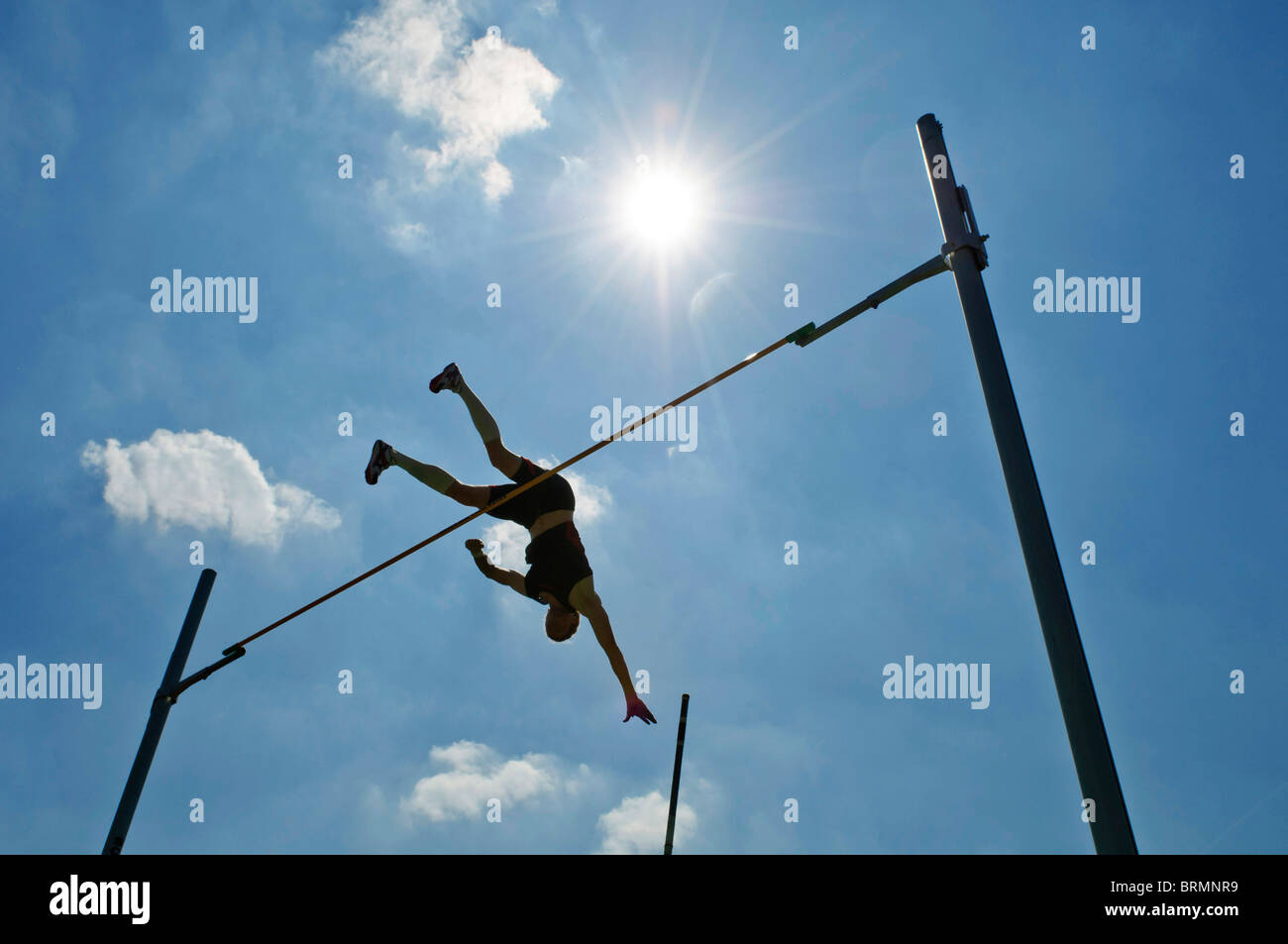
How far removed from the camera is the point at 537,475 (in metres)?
8.31

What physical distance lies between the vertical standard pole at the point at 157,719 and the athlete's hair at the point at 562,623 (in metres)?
3.99

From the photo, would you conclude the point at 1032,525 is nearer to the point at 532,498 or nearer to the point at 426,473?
the point at 532,498

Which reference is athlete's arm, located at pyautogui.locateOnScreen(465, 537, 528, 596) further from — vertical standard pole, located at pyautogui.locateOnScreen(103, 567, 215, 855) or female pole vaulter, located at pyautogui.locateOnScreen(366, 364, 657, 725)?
vertical standard pole, located at pyautogui.locateOnScreen(103, 567, 215, 855)

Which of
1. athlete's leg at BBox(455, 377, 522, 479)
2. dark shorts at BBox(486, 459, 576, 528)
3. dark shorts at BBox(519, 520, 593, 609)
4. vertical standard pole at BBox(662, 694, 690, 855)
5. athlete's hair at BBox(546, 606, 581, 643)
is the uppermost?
athlete's leg at BBox(455, 377, 522, 479)

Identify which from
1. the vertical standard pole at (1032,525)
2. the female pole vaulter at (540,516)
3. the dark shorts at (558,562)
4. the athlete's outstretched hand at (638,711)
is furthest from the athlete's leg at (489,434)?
the vertical standard pole at (1032,525)

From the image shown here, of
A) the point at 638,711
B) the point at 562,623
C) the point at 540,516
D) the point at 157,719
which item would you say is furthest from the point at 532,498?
the point at 157,719

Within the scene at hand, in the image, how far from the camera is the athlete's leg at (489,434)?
8039 mm

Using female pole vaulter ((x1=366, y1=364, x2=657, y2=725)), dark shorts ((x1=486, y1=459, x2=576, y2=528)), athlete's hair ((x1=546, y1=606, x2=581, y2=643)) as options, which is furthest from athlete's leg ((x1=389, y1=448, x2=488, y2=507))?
athlete's hair ((x1=546, y1=606, x2=581, y2=643))

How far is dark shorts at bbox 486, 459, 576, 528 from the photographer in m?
8.34

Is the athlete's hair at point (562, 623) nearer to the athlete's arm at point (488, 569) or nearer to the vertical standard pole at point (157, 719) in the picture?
the athlete's arm at point (488, 569)
